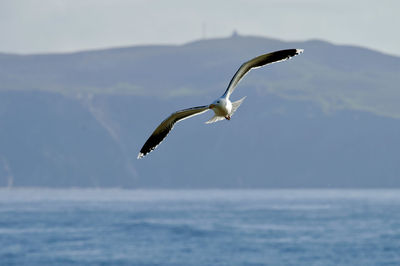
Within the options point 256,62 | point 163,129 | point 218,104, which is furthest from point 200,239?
point 218,104

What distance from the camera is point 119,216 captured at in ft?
515

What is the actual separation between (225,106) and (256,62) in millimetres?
1101

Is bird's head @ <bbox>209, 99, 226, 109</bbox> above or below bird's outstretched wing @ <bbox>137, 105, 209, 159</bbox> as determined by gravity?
below

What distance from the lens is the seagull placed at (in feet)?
53.1

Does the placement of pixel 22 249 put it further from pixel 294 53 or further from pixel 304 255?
pixel 294 53

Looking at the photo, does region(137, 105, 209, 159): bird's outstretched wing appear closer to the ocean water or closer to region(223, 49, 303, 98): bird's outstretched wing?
region(223, 49, 303, 98): bird's outstretched wing

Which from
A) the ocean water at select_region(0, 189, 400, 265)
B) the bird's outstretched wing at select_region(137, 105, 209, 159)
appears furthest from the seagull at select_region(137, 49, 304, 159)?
A: the ocean water at select_region(0, 189, 400, 265)

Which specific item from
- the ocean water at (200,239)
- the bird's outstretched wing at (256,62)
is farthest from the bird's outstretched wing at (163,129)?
the ocean water at (200,239)

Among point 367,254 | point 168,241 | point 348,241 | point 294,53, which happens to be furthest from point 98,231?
point 294,53

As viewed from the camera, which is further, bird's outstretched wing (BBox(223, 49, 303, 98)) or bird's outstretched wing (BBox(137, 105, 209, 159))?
bird's outstretched wing (BBox(137, 105, 209, 159))

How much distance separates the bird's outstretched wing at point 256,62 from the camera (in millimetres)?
16312

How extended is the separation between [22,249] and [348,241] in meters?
35.9

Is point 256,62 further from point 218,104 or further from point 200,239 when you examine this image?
point 200,239

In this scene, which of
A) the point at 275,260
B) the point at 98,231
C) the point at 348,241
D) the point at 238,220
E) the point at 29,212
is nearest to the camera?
the point at 275,260
